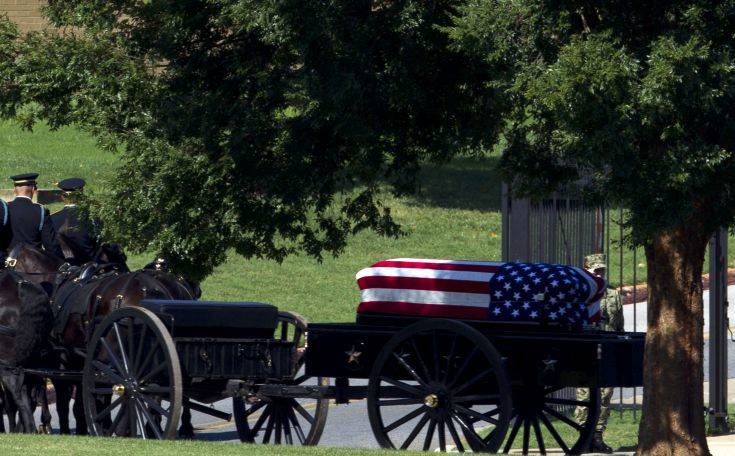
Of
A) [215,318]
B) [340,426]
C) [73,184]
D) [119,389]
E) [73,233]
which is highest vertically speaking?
[73,184]

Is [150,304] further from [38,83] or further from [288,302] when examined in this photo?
[288,302]

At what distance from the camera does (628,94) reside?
837 cm

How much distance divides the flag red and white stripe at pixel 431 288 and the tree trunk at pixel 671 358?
55 centimetres

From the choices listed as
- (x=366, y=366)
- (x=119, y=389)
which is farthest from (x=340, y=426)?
(x=366, y=366)

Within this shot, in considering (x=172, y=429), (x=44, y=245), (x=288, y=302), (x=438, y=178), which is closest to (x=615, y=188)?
(x=172, y=429)

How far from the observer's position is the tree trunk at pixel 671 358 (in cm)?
1115

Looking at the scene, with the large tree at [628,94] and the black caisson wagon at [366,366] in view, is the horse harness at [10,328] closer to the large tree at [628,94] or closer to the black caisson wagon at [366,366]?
the black caisson wagon at [366,366]

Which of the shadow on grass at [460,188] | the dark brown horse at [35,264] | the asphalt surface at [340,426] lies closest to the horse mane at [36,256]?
the dark brown horse at [35,264]

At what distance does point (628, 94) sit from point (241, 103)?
3.65m

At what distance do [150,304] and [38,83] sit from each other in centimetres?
209

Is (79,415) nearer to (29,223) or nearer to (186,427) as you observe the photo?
(186,427)

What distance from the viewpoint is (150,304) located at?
1139 centimetres

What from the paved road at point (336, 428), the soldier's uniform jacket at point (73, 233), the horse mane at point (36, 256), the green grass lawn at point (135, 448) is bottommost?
the paved road at point (336, 428)

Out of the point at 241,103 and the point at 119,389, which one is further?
the point at 119,389
